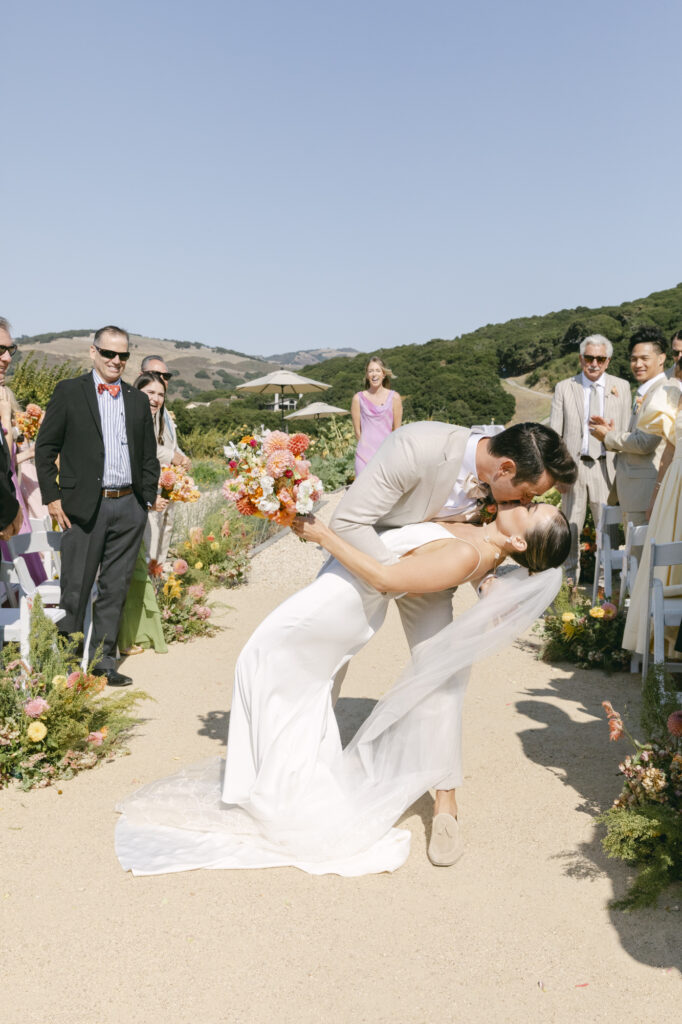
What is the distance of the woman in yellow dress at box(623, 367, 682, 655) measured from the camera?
4.61 metres

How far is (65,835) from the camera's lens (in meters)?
3.35

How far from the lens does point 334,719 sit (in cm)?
332

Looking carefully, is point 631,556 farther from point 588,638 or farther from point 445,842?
point 445,842

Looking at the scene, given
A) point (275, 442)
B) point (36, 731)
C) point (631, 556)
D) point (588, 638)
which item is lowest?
point (588, 638)

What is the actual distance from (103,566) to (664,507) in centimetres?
348

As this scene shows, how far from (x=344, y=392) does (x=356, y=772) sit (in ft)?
95.7

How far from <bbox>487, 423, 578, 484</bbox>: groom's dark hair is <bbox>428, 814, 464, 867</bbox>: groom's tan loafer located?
1398 mm

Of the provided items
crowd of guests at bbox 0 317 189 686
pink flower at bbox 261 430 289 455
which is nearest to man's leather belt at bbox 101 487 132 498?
crowd of guests at bbox 0 317 189 686

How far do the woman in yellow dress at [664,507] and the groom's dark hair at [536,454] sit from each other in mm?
1701

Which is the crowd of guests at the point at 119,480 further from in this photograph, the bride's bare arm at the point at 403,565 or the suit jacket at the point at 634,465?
the bride's bare arm at the point at 403,565

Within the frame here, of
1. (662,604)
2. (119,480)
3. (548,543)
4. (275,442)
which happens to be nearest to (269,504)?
(275,442)

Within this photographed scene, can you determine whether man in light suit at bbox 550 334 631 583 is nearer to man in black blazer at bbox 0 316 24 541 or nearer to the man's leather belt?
the man's leather belt

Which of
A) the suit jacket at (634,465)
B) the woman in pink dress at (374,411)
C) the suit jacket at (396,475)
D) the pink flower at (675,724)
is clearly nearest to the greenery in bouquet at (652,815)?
the pink flower at (675,724)

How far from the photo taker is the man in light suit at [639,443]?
6.36 metres
